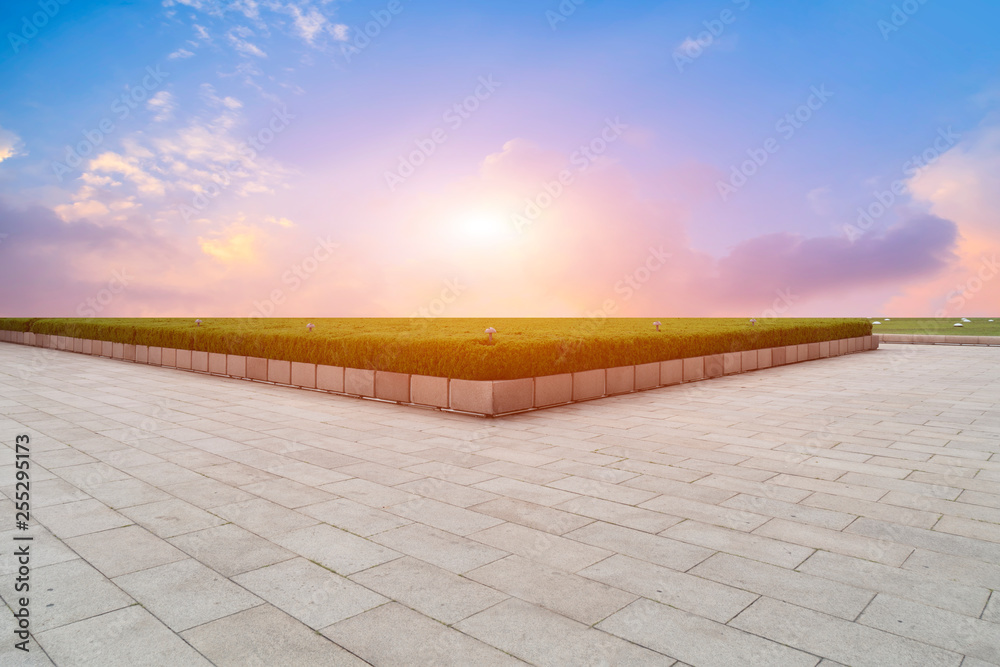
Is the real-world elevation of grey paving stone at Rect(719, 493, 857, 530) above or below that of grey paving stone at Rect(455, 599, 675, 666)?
above

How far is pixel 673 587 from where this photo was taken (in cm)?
345

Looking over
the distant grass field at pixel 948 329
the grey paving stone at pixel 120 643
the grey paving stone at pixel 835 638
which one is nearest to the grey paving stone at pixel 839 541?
the grey paving stone at pixel 835 638

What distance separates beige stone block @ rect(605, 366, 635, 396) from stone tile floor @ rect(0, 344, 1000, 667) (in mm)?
2227

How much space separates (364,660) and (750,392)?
398 inches

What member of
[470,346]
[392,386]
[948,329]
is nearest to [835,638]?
[470,346]

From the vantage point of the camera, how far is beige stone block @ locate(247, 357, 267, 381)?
1262 centimetres

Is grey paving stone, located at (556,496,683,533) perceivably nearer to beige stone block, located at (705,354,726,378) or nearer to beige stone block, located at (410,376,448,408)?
beige stone block, located at (410,376,448,408)

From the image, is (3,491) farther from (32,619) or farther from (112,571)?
(32,619)

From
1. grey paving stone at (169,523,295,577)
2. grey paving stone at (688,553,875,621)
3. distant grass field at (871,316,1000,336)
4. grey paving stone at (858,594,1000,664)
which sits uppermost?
distant grass field at (871,316,1000,336)

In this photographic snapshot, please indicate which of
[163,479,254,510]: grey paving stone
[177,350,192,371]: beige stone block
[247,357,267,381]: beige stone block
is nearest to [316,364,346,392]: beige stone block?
[247,357,267,381]: beige stone block

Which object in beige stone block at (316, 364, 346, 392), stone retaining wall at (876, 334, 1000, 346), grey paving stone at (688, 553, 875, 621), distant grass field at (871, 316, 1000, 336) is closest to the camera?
grey paving stone at (688, 553, 875, 621)

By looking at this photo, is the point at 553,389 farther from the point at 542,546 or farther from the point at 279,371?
the point at 279,371

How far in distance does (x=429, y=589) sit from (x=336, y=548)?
91 centimetres

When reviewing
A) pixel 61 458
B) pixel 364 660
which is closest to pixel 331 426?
pixel 61 458
